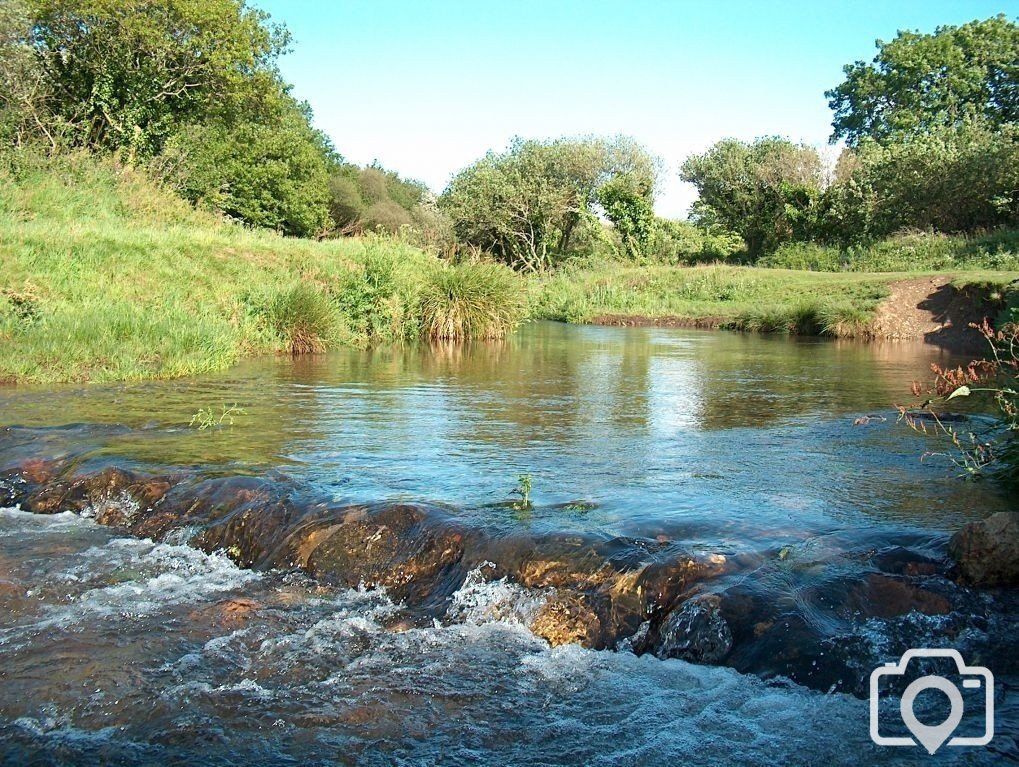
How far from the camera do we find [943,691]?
3830 mm

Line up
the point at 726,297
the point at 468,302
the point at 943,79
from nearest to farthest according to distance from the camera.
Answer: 1. the point at 468,302
2. the point at 726,297
3. the point at 943,79

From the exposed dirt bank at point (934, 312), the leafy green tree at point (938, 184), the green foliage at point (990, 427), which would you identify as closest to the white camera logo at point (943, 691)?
the green foliage at point (990, 427)

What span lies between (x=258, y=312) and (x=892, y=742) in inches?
576

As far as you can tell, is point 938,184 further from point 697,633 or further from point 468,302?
point 697,633

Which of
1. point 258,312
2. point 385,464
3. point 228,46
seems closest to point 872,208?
point 228,46

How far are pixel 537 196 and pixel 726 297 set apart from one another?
14340 mm

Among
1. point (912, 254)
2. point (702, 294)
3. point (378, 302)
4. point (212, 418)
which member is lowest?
point (212, 418)

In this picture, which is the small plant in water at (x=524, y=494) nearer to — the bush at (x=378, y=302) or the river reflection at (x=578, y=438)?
the river reflection at (x=578, y=438)

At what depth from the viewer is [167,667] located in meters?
4.16

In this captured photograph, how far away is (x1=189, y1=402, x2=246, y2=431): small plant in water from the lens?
8930 mm

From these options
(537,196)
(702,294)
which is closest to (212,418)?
(702,294)

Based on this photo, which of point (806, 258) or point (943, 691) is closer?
point (943, 691)

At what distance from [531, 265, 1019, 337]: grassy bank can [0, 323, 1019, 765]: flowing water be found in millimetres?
15630

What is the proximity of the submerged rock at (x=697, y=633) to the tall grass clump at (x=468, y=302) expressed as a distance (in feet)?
50.5
